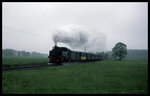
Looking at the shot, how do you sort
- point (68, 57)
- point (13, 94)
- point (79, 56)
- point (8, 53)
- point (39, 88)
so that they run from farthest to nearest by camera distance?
point (8, 53), point (79, 56), point (68, 57), point (39, 88), point (13, 94)

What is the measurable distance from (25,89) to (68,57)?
29255mm

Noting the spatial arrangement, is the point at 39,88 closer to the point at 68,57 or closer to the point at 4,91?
the point at 4,91

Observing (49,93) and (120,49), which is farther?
(120,49)

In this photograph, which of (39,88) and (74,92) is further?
(39,88)

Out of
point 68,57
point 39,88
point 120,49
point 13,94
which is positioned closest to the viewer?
point 13,94

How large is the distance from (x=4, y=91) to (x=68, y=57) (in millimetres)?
30069

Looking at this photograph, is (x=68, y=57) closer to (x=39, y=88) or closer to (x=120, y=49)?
(x=39, y=88)

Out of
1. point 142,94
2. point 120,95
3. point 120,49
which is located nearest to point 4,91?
point 120,95

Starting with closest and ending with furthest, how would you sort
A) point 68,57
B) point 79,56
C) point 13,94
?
point 13,94
point 68,57
point 79,56

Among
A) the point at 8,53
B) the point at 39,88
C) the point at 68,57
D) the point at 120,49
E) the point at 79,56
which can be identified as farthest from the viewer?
the point at 8,53

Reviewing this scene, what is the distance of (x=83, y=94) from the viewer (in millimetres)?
9914

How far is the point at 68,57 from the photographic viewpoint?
132 feet

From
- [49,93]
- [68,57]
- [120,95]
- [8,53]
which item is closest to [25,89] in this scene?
[49,93]

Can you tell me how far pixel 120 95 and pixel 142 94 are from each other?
1379 millimetres
